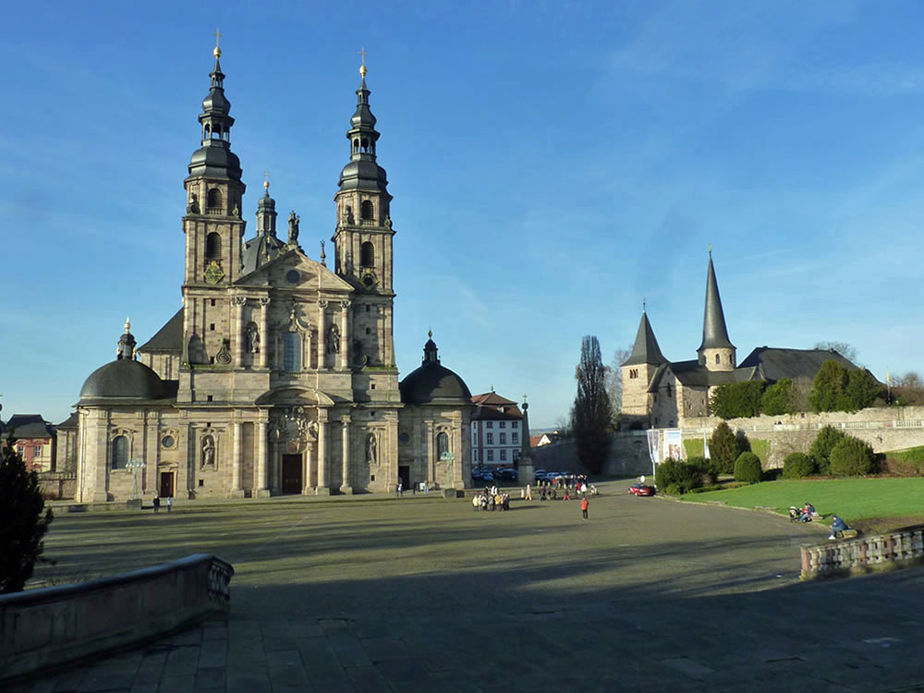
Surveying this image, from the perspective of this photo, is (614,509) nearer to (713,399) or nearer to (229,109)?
(229,109)

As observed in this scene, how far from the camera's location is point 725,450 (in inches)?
2463

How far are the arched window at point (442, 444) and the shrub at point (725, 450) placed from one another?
22092 millimetres

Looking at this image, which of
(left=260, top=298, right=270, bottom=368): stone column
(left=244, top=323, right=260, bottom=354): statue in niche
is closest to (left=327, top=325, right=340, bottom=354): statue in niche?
(left=260, top=298, right=270, bottom=368): stone column

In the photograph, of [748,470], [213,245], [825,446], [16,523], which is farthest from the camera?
[213,245]

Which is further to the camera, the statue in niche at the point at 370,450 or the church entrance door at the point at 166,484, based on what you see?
the statue in niche at the point at 370,450

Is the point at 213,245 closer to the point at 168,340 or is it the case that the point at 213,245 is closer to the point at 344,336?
the point at 344,336

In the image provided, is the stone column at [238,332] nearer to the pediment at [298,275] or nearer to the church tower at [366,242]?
the pediment at [298,275]

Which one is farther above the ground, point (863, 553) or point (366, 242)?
point (366, 242)

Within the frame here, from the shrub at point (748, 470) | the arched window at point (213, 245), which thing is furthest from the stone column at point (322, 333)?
the shrub at point (748, 470)

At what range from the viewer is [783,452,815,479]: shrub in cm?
5316

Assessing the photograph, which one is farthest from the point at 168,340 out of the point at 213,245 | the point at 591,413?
the point at 591,413

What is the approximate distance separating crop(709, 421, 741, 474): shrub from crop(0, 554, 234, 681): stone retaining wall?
5653 centimetres

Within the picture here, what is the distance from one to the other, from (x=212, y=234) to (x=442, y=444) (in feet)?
77.3

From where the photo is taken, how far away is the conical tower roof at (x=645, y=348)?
328 ft
